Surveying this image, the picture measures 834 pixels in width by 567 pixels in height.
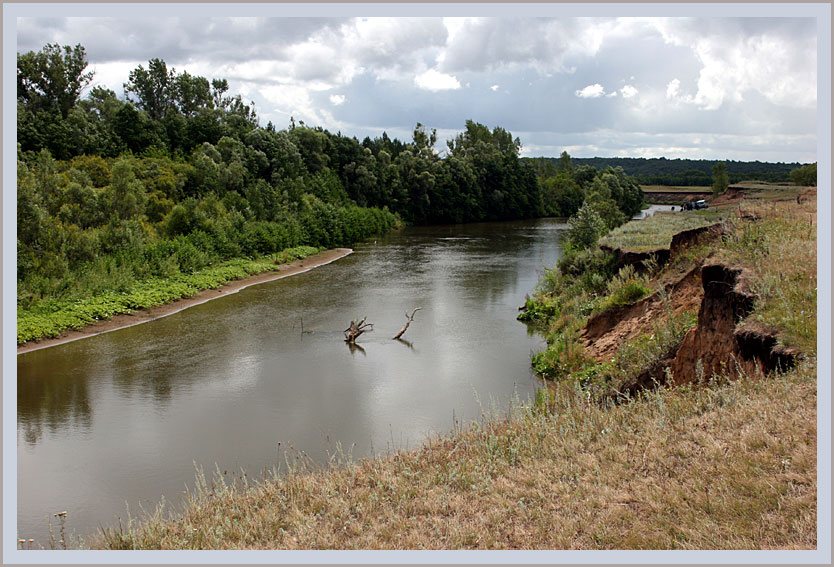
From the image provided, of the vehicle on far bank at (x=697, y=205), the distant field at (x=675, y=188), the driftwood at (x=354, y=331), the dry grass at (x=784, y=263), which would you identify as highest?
the distant field at (x=675, y=188)

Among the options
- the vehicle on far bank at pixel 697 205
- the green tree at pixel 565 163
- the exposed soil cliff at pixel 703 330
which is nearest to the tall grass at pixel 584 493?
the exposed soil cliff at pixel 703 330

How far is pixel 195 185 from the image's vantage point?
45.9 m

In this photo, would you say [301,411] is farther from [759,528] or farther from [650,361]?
[759,528]

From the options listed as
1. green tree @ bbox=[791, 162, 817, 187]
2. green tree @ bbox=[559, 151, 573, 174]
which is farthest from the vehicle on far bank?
green tree @ bbox=[559, 151, 573, 174]

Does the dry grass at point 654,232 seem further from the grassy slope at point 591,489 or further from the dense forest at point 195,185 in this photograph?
the dense forest at point 195,185

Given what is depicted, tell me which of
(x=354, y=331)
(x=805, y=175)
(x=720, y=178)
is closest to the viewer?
(x=805, y=175)

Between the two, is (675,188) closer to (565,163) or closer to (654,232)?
(654,232)

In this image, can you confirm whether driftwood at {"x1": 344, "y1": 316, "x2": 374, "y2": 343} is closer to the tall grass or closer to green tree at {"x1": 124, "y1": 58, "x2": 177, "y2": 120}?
the tall grass

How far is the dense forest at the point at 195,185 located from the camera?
25.3 m

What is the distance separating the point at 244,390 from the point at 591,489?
1068 centimetres

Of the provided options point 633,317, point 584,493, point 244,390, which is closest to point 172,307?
point 244,390

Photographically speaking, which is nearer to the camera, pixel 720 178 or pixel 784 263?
pixel 784 263

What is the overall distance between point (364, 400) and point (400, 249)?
32521mm

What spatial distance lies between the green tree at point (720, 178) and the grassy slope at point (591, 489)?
41.9ft
